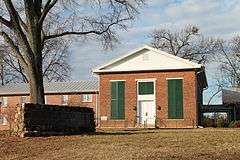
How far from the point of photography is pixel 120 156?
14.6 metres

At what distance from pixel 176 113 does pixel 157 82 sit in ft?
10.6

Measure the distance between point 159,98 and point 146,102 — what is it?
1.35 m

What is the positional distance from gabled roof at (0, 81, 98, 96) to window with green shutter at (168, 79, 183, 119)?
1398 cm

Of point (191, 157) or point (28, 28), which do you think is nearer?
point (191, 157)

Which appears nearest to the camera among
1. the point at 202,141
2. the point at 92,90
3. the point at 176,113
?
the point at 202,141

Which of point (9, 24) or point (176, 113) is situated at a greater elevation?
point (9, 24)

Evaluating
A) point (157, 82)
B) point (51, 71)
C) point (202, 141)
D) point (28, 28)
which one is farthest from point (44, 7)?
point (51, 71)

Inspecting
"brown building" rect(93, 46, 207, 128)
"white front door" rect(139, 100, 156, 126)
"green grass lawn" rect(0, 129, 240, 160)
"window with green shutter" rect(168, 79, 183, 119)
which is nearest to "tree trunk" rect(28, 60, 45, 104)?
"green grass lawn" rect(0, 129, 240, 160)

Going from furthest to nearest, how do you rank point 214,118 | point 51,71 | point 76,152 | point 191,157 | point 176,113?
point 51,71 < point 214,118 < point 176,113 < point 76,152 < point 191,157

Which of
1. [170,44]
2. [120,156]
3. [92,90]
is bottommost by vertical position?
[120,156]

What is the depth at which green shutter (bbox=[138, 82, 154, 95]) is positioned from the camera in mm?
45419

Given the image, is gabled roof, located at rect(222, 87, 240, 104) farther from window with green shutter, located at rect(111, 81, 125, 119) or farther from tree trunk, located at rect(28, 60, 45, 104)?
tree trunk, located at rect(28, 60, 45, 104)

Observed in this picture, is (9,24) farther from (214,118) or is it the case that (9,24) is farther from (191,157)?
(214,118)

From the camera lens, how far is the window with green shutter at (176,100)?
145 ft
